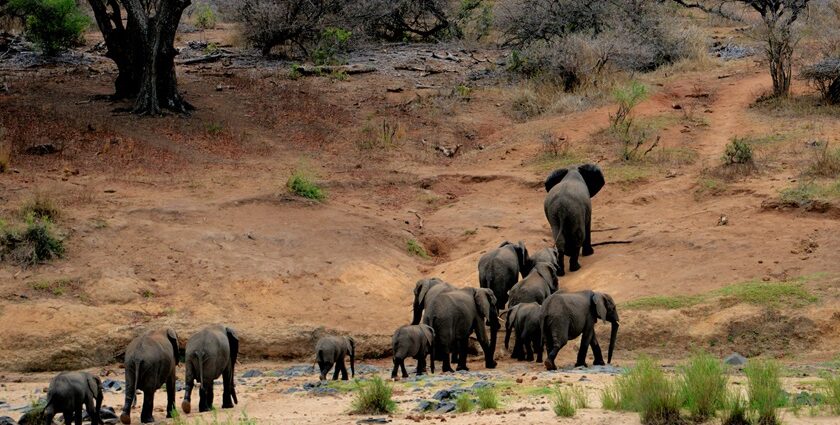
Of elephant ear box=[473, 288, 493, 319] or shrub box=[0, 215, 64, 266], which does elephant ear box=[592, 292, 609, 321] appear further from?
shrub box=[0, 215, 64, 266]

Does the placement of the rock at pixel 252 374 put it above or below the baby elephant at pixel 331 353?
below

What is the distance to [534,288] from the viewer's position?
16.0 m

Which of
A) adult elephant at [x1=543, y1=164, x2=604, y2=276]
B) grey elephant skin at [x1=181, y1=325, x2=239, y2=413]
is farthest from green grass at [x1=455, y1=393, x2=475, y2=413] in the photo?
adult elephant at [x1=543, y1=164, x2=604, y2=276]

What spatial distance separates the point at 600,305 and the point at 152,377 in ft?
18.8

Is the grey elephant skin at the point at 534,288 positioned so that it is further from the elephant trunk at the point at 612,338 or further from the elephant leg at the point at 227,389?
the elephant leg at the point at 227,389

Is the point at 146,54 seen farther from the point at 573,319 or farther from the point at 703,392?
the point at 703,392

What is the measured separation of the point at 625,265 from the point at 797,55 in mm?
17992

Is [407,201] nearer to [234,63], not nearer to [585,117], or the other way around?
[585,117]

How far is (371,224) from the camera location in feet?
69.9

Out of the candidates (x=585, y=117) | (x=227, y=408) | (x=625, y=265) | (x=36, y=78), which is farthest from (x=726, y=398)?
(x=36, y=78)

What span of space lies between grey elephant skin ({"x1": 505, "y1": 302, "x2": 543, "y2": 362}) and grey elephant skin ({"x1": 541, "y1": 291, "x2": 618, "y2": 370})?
352 millimetres

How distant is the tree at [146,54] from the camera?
2738cm

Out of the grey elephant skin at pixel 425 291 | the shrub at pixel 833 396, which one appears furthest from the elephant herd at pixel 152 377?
the shrub at pixel 833 396

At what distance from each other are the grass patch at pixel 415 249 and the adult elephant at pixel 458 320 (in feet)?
17.9
